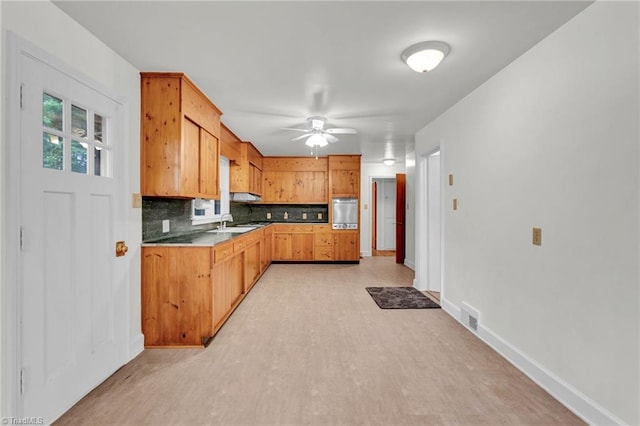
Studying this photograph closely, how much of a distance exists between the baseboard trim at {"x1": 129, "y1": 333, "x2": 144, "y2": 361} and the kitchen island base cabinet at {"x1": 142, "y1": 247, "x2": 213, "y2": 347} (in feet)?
0.17

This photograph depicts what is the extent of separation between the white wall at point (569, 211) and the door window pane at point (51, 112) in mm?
3158

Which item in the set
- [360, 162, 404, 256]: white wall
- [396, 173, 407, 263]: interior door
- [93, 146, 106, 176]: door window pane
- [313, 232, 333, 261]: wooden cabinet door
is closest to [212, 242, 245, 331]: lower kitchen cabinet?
[93, 146, 106, 176]: door window pane

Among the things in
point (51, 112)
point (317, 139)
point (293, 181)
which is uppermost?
point (317, 139)

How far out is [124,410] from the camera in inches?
72.7

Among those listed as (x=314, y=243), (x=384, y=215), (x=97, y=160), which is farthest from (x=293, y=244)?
(x=97, y=160)

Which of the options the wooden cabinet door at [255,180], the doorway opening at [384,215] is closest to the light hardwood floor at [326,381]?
the wooden cabinet door at [255,180]

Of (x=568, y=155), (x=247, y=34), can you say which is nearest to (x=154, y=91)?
(x=247, y=34)

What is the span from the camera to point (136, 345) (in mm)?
2555

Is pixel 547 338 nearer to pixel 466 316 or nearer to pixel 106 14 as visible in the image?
pixel 466 316

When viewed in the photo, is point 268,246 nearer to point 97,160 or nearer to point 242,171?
point 242,171

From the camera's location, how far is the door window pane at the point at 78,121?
1.98 metres

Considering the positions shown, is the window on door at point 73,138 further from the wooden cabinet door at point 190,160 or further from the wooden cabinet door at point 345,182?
the wooden cabinet door at point 345,182

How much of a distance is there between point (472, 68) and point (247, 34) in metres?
1.81

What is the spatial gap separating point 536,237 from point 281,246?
16.7ft
